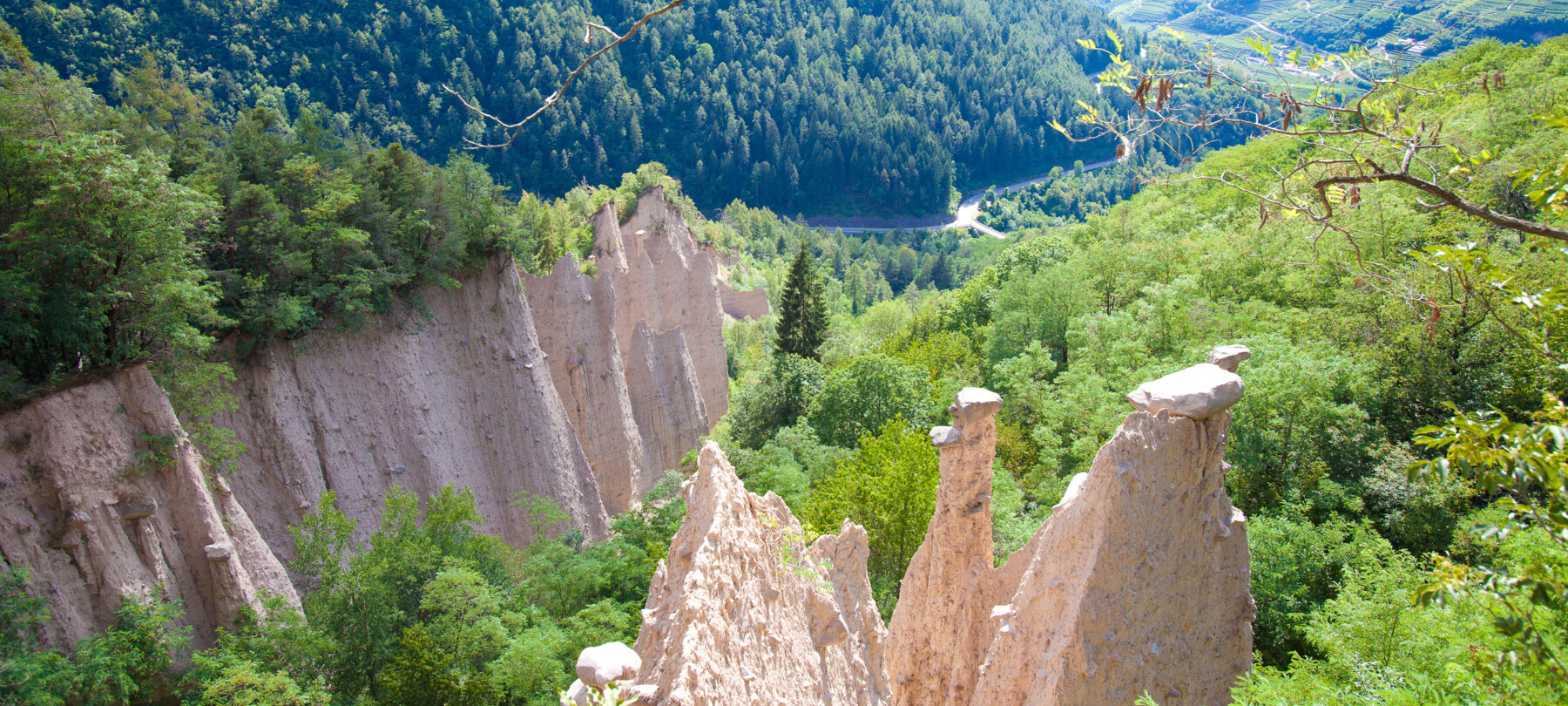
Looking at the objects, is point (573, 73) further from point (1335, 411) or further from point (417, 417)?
point (1335, 411)

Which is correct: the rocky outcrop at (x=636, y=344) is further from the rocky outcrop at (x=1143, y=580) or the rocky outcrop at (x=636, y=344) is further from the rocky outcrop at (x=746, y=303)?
the rocky outcrop at (x=1143, y=580)

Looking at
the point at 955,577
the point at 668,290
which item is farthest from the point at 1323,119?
the point at 668,290

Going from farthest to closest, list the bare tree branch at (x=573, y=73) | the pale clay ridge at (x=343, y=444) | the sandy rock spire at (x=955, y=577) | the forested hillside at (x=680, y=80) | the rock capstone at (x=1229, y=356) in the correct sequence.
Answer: the forested hillside at (x=680, y=80) < the pale clay ridge at (x=343, y=444) < the sandy rock spire at (x=955, y=577) < the rock capstone at (x=1229, y=356) < the bare tree branch at (x=573, y=73)

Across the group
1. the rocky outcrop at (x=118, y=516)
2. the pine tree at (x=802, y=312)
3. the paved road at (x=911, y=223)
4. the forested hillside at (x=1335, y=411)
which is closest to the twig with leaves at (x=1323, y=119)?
the forested hillside at (x=1335, y=411)

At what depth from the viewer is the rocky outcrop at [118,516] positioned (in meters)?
12.9

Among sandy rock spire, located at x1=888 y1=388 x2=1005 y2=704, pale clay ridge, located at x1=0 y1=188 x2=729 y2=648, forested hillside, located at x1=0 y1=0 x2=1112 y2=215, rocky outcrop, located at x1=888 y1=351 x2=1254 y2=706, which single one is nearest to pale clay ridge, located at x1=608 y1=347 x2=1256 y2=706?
rocky outcrop, located at x1=888 y1=351 x2=1254 y2=706

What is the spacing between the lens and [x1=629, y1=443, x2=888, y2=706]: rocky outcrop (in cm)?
720

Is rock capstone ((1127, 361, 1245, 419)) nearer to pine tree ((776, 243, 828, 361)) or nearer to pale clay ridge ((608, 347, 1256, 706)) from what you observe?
pale clay ridge ((608, 347, 1256, 706))

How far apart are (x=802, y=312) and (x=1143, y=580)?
3224 cm

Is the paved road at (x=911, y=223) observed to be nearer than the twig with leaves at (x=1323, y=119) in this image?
No

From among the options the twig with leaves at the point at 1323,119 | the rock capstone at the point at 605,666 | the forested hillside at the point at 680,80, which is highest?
the forested hillside at the point at 680,80

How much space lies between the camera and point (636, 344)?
112 ft

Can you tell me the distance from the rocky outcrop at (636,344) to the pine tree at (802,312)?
13.4 feet

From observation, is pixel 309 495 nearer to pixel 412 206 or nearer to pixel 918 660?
pixel 412 206
